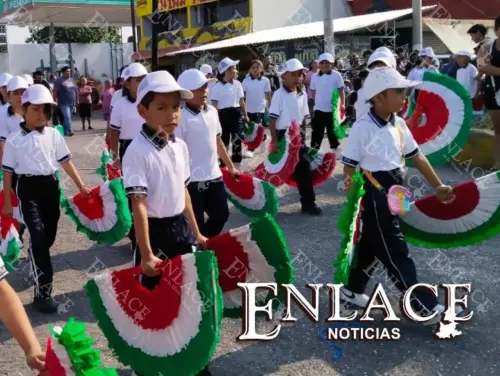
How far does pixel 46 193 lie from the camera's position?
16.3 ft

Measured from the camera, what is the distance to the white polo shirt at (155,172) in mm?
3354

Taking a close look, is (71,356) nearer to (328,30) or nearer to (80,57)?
(328,30)

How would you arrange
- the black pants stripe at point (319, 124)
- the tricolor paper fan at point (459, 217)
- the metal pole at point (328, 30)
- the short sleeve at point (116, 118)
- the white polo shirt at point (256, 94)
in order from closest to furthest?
the tricolor paper fan at point (459, 217) < the short sleeve at point (116, 118) < the black pants stripe at point (319, 124) < the white polo shirt at point (256, 94) < the metal pole at point (328, 30)

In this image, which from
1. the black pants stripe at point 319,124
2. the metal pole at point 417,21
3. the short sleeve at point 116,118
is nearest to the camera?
the short sleeve at point 116,118

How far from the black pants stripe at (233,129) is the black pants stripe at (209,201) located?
19.0ft

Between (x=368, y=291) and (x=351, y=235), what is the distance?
1127 mm

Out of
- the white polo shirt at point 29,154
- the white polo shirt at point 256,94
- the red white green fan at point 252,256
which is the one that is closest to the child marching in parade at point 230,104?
the white polo shirt at point 256,94

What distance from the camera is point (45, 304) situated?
4871 millimetres

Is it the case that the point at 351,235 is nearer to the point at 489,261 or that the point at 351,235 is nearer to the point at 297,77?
the point at 489,261

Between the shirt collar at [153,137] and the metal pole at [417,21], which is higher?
the metal pole at [417,21]

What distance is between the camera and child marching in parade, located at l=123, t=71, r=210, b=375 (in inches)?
130

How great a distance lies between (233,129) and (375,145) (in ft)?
23.4

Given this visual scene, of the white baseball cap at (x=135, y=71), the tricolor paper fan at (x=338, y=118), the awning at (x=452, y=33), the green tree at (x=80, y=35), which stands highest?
the green tree at (x=80, y=35)

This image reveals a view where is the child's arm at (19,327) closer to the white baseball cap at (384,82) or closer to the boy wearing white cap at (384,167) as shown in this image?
the boy wearing white cap at (384,167)
